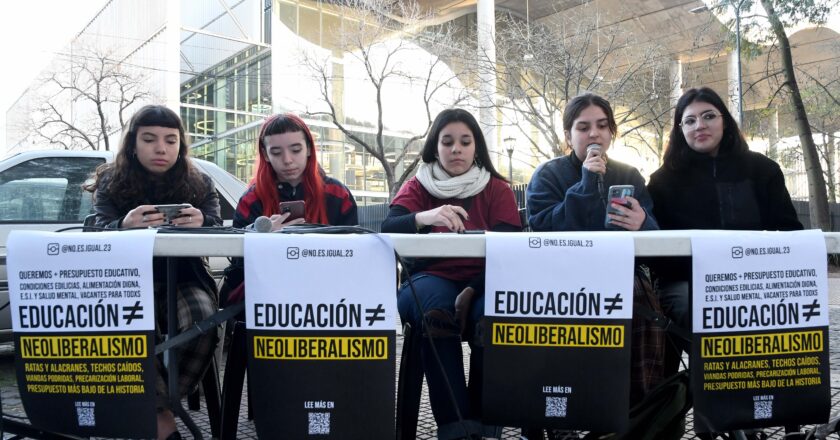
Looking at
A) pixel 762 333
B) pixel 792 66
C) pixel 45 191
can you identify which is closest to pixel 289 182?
pixel 762 333

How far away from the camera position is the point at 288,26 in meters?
32.1

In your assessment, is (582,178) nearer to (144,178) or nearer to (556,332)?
(556,332)

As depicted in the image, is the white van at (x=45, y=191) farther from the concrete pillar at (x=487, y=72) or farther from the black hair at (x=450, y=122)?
the concrete pillar at (x=487, y=72)

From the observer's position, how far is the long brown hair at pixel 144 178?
285 centimetres

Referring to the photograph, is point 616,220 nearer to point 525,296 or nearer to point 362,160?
point 525,296

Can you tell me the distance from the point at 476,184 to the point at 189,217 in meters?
1.15

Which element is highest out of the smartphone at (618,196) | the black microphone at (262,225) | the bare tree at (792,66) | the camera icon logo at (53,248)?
the bare tree at (792,66)

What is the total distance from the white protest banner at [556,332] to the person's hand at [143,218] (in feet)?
4.14

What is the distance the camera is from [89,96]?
26.9 metres

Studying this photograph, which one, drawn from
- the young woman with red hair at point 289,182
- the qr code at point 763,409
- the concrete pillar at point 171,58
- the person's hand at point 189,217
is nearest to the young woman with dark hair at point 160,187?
the person's hand at point 189,217

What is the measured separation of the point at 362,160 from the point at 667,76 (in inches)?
578

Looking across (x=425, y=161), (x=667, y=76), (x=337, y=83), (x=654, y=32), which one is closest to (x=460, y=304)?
(x=425, y=161)

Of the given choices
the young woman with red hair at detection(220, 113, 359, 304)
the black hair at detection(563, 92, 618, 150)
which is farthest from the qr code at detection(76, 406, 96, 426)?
the black hair at detection(563, 92, 618, 150)

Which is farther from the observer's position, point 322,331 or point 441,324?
point 441,324
